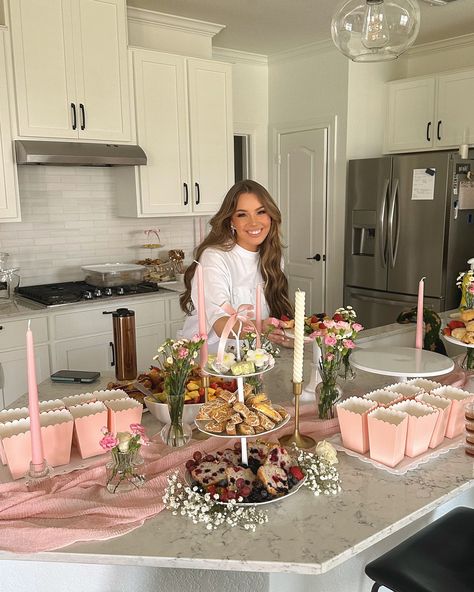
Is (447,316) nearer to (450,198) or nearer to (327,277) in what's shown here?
(450,198)

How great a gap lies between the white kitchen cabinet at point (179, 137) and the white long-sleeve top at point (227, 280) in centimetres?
178

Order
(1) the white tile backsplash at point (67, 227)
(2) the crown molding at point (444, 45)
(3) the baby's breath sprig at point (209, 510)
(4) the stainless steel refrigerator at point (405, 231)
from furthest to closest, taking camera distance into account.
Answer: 1. (2) the crown molding at point (444, 45)
2. (4) the stainless steel refrigerator at point (405, 231)
3. (1) the white tile backsplash at point (67, 227)
4. (3) the baby's breath sprig at point (209, 510)

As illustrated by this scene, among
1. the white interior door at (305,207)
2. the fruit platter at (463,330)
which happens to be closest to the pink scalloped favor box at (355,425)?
the fruit platter at (463,330)

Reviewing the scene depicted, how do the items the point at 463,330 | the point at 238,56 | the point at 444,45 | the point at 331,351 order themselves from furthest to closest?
the point at 238,56, the point at 444,45, the point at 463,330, the point at 331,351

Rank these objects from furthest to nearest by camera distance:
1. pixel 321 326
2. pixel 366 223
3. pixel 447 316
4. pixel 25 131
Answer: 1. pixel 366 223
2. pixel 25 131
3. pixel 447 316
4. pixel 321 326

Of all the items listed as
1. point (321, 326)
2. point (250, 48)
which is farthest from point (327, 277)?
point (321, 326)

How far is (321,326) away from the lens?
1.64 m

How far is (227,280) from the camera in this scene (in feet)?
7.69

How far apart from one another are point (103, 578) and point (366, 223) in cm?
359

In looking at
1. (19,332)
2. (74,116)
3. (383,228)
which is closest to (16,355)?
(19,332)

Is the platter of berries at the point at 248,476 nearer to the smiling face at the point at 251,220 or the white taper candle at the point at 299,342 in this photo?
the white taper candle at the point at 299,342

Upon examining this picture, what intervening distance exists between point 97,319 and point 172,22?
7.20ft

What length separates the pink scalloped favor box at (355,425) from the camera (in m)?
1.39

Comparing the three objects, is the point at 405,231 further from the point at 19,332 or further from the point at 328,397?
the point at 328,397
